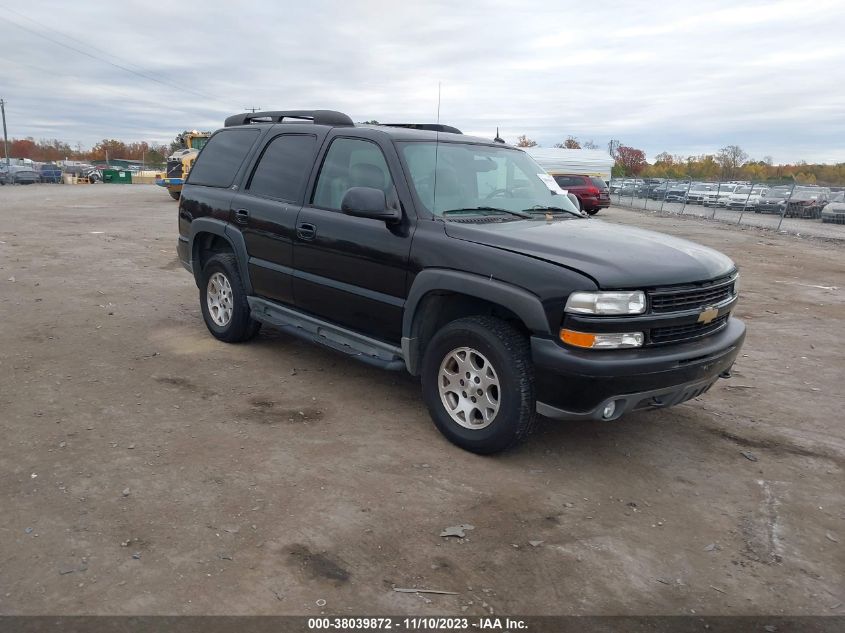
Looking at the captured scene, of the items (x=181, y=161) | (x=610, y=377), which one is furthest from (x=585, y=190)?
(x=610, y=377)

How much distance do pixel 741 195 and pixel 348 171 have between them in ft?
92.6

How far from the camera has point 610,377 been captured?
138 inches

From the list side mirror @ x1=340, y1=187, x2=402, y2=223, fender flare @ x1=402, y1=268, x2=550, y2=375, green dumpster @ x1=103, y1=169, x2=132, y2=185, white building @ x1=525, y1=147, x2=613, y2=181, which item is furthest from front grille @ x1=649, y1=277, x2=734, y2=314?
green dumpster @ x1=103, y1=169, x2=132, y2=185

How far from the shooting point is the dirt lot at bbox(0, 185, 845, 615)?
2816mm

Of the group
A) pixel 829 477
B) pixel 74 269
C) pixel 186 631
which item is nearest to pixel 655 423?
pixel 829 477

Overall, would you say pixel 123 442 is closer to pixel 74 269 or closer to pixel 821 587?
pixel 821 587

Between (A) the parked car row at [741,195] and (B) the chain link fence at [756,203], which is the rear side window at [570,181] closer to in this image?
(B) the chain link fence at [756,203]

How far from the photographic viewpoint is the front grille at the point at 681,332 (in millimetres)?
3689

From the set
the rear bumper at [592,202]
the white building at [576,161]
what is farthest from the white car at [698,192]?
the rear bumper at [592,202]

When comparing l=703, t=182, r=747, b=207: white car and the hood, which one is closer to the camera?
the hood

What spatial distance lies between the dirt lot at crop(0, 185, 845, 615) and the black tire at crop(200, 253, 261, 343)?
18cm

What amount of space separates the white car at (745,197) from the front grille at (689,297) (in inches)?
1022

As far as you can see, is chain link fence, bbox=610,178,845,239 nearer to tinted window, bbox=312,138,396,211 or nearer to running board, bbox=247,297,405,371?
tinted window, bbox=312,138,396,211

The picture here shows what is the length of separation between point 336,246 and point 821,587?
3.40m
